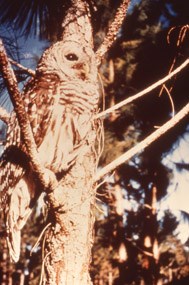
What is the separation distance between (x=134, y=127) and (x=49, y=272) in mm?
6750

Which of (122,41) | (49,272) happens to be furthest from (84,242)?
(122,41)

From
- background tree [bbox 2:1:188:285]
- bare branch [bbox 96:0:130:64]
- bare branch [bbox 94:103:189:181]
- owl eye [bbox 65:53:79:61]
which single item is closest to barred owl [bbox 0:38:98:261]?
owl eye [bbox 65:53:79:61]

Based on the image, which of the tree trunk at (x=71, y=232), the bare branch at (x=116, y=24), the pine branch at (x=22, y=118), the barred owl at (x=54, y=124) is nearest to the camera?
the pine branch at (x=22, y=118)

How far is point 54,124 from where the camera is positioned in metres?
2.16

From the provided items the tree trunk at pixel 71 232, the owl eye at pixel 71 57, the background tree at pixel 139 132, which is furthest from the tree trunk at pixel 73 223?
the background tree at pixel 139 132

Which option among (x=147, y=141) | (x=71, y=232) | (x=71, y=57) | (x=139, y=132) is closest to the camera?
(x=71, y=232)

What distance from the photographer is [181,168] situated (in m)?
7.65

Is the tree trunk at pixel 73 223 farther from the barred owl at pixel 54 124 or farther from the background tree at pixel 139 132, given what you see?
the background tree at pixel 139 132

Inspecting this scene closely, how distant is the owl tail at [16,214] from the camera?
A: 1.88 metres

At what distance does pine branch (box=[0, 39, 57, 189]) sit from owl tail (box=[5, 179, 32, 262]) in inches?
15.7

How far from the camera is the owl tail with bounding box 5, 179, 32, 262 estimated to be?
188cm

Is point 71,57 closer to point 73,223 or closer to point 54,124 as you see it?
point 54,124

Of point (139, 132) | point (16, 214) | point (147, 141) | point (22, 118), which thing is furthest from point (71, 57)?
point (139, 132)

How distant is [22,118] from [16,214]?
2.56 ft
